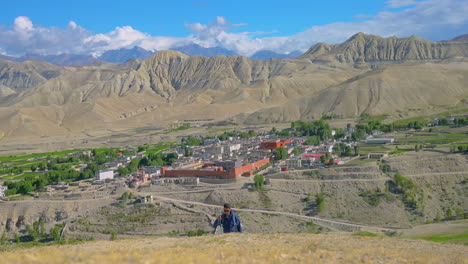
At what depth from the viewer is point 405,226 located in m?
38.6

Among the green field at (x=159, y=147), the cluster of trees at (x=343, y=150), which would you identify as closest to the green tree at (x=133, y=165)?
the green field at (x=159, y=147)

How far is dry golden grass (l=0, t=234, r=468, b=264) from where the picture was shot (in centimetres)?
1353

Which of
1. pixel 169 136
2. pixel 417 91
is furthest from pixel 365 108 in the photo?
pixel 169 136

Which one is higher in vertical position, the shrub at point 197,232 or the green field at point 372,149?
the green field at point 372,149

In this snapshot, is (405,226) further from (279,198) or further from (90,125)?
(90,125)

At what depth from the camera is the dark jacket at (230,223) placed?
18266mm

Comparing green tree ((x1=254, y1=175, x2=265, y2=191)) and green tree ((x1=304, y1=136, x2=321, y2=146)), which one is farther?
green tree ((x1=304, y1=136, x2=321, y2=146))

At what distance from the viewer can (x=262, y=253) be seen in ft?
50.4

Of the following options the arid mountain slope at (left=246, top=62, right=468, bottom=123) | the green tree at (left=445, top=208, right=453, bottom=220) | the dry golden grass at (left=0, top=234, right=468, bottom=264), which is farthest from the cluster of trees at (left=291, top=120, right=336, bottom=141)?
the dry golden grass at (left=0, top=234, right=468, bottom=264)

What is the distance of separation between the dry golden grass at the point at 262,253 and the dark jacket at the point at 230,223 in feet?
1.53

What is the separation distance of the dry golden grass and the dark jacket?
Result: 47 cm

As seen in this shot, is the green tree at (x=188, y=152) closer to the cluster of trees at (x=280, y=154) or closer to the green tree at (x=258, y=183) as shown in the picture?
the cluster of trees at (x=280, y=154)

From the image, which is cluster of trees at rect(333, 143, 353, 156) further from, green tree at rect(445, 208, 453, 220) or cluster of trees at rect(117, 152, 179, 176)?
cluster of trees at rect(117, 152, 179, 176)

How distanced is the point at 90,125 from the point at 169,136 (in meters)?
50.4
